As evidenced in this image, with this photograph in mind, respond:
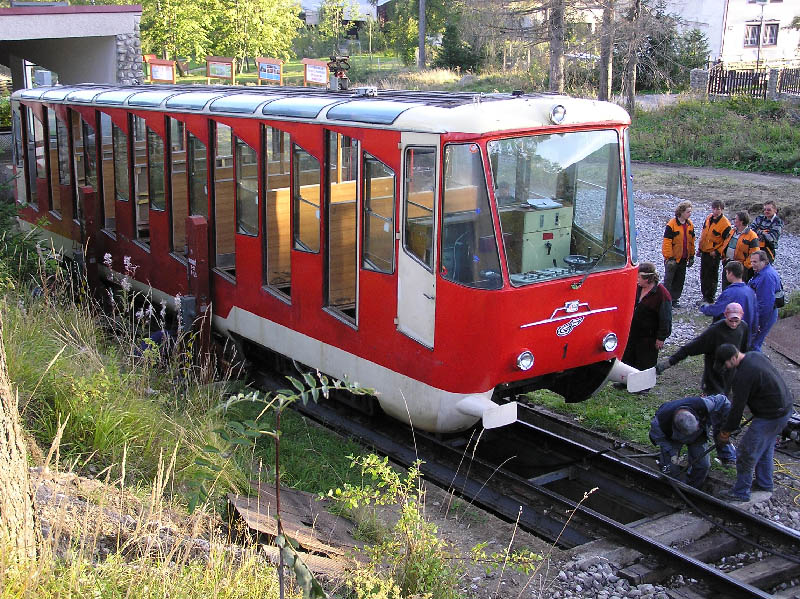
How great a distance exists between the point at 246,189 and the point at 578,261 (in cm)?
349

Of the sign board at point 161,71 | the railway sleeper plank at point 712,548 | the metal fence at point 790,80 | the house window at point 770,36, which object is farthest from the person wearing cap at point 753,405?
the house window at point 770,36

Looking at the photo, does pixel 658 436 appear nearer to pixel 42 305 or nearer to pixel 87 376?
pixel 87 376

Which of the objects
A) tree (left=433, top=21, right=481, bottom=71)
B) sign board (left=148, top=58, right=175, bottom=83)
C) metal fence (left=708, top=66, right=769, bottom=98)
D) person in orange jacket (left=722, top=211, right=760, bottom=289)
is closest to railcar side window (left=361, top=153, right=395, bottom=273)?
person in orange jacket (left=722, top=211, right=760, bottom=289)

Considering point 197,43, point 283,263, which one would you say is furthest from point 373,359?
point 197,43

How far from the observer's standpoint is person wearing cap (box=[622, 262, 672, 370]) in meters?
9.05

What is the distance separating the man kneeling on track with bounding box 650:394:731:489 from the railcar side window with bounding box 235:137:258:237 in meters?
4.23

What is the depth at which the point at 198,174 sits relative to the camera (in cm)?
970

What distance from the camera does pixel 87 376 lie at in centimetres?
655

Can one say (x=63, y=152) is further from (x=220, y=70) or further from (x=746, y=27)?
(x=746, y=27)

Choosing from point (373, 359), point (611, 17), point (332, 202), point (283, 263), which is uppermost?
point (611, 17)

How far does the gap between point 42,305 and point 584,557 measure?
5199mm

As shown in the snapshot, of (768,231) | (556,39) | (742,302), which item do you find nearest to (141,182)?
(742,302)

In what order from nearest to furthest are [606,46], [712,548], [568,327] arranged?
1. [712,548]
2. [568,327]
3. [606,46]

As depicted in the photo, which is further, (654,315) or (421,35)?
(421,35)
